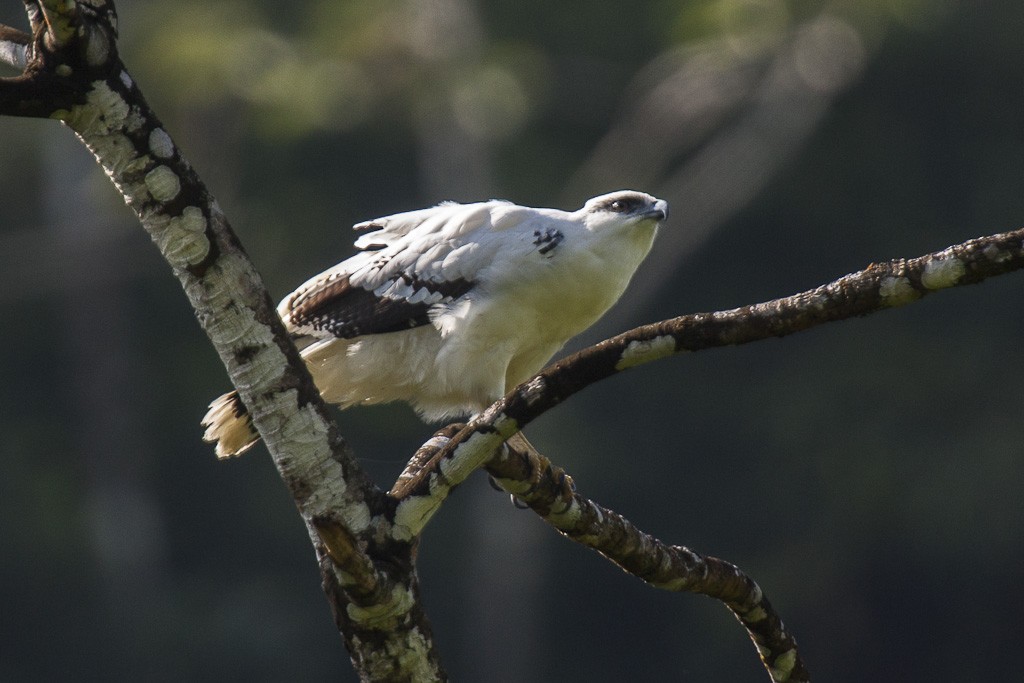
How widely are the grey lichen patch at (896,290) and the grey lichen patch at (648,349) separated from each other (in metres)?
0.43

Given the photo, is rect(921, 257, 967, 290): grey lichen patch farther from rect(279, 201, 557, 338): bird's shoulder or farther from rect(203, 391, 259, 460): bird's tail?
rect(203, 391, 259, 460): bird's tail

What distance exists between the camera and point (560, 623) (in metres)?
19.0

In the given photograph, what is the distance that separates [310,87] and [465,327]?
1080cm

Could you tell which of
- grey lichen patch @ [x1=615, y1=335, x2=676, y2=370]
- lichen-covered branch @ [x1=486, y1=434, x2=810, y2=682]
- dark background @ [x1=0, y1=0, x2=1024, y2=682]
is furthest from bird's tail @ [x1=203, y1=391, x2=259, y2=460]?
dark background @ [x1=0, y1=0, x2=1024, y2=682]

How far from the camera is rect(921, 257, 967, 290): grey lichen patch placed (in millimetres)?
3066

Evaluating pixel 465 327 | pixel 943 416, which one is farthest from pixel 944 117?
pixel 465 327

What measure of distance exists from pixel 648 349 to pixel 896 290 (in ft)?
1.65

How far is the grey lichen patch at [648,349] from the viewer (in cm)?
321

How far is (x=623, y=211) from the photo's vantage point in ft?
17.2

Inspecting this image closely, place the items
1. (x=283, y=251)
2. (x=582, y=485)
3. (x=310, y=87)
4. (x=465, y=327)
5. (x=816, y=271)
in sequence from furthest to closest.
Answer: (x=816, y=271) < (x=582, y=485) < (x=283, y=251) < (x=310, y=87) < (x=465, y=327)

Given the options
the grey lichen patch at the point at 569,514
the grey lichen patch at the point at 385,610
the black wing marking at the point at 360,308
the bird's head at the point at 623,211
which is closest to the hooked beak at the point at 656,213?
the bird's head at the point at 623,211

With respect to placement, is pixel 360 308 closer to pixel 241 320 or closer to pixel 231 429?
pixel 231 429

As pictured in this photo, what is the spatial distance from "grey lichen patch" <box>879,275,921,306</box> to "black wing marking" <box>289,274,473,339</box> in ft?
7.32

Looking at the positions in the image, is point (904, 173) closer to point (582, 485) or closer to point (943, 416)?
point (943, 416)
